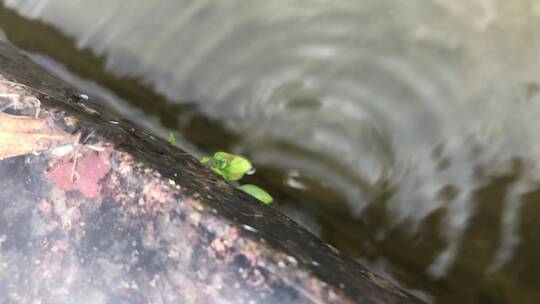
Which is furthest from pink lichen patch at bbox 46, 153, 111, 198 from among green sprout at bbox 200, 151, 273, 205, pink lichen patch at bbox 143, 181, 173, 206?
green sprout at bbox 200, 151, 273, 205

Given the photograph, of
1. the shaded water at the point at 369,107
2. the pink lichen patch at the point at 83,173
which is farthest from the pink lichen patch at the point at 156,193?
the shaded water at the point at 369,107

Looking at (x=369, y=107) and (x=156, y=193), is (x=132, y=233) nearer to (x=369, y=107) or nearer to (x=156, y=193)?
(x=156, y=193)

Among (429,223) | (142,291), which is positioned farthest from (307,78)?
(142,291)

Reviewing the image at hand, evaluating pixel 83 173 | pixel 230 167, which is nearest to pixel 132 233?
pixel 83 173

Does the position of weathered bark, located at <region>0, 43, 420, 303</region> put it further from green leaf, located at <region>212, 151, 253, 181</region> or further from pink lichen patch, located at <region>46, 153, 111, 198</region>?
green leaf, located at <region>212, 151, 253, 181</region>

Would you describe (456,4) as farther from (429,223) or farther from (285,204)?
(285,204)

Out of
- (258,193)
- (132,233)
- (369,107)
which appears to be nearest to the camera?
(132,233)
